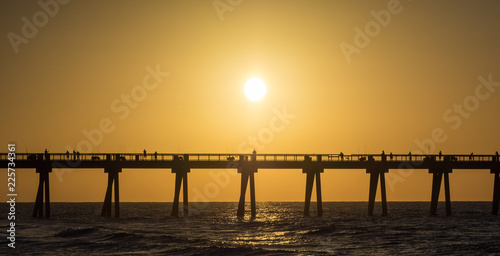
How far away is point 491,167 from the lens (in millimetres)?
84375

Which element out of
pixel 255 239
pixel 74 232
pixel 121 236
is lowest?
pixel 255 239

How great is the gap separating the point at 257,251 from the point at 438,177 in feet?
127

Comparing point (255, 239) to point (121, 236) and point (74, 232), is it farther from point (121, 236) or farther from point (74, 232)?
point (74, 232)

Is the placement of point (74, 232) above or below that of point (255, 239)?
above

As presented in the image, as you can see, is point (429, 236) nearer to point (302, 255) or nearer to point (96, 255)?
point (302, 255)

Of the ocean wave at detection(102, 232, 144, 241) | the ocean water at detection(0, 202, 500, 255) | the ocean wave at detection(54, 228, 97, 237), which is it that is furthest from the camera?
the ocean wave at detection(54, 228, 97, 237)

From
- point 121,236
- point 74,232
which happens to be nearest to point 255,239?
point 121,236

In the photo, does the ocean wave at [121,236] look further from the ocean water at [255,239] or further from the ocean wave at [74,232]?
the ocean wave at [74,232]

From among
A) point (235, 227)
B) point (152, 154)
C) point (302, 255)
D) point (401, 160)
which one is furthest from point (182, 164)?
point (302, 255)

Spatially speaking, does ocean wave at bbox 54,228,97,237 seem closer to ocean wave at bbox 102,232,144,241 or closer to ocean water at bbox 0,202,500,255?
ocean water at bbox 0,202,500,255

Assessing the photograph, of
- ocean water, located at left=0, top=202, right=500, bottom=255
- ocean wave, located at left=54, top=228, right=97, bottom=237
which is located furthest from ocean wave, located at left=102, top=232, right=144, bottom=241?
ocean wave, located at left=54, top=228, right=97, bottom=237

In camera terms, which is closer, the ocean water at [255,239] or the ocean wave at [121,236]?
the ocean water at [255,239]

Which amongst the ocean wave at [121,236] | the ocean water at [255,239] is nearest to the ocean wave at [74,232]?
the ocean water at [255,239]

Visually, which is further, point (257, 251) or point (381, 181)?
point (381, 181)
